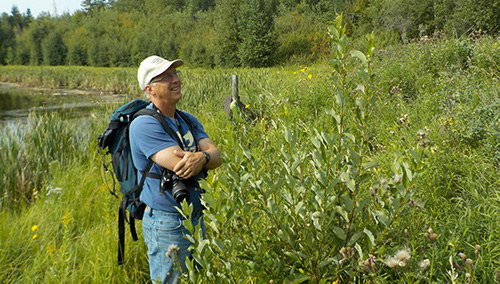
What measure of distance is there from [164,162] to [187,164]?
13 cm

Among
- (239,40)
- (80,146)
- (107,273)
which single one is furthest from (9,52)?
(107,273)

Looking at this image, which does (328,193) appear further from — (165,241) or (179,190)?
(165,241)

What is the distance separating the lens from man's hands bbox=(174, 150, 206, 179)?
1.71m

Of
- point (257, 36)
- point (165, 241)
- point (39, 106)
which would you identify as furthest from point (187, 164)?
point (257, 36)

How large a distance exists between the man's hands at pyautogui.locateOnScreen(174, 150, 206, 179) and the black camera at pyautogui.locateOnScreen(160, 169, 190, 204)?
4 centimetres

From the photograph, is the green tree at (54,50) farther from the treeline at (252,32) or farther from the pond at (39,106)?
the pond at (39,106)

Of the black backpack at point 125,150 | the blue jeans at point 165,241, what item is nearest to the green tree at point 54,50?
the black backpack at point 125,150

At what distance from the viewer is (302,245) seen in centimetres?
154

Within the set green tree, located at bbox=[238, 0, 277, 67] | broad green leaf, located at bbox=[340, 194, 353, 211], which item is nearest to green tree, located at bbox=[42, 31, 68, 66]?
green tree, located at bbox=[238, 0, 277, 67]

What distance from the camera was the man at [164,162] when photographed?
175 centimetres

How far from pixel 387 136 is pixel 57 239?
3350mm

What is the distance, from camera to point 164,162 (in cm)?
174

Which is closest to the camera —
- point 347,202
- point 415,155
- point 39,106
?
point 415,155

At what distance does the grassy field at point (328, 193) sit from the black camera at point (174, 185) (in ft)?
0.59
